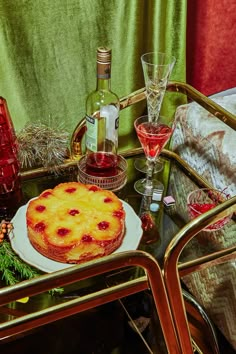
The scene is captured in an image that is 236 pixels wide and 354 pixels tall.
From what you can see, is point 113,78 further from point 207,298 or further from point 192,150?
point 207,298

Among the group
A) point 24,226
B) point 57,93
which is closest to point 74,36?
point 57,93

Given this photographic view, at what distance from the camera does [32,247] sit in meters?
0.93

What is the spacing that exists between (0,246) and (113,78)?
65 cm

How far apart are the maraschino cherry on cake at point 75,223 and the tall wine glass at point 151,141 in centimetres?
18

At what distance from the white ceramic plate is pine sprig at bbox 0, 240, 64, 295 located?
12mm

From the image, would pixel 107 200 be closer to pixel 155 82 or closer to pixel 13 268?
pixel 13 268

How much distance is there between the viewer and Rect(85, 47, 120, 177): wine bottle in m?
1.15

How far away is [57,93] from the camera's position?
4.37ft

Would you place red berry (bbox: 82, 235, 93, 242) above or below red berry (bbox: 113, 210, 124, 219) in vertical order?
above

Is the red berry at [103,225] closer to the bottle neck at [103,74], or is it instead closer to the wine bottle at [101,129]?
the wine bottle at [101,129]

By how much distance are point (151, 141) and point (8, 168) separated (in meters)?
0.33

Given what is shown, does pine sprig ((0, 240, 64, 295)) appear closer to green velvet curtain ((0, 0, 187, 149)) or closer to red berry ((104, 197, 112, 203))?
red berry ((104, 197, 112, 203))

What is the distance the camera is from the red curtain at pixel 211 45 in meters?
1.45

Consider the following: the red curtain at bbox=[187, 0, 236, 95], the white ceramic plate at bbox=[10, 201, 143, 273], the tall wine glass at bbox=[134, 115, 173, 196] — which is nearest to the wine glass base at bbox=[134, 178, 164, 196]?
the tall wine glass at bbox=[134, 115, 173, 196]
